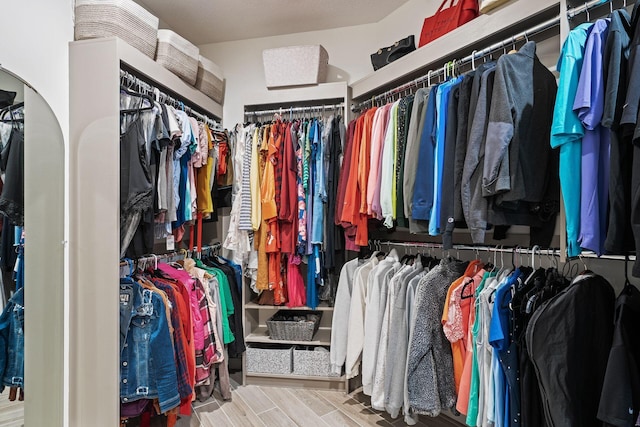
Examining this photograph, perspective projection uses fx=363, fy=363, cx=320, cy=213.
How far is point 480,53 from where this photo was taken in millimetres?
1825

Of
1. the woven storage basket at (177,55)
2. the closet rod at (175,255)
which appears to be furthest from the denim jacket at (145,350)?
the woven storage basket at (177,55)

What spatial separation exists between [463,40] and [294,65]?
1.23 metres

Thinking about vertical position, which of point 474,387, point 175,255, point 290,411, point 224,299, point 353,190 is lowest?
point 290,411

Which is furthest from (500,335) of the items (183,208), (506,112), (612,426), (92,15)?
(92,15)

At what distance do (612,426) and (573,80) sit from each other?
112cm

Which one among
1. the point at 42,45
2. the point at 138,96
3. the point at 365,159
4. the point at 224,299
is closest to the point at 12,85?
the point at 42,45

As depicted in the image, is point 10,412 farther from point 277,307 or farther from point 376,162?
point 376,162

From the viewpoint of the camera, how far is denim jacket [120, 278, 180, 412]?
70.7 inches

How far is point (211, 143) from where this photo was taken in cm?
253

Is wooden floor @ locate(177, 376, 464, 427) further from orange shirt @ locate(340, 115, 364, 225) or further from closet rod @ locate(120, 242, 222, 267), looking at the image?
orange shirt @ locate(340, 115, 364, 225)

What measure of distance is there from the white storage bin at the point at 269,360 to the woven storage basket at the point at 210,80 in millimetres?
1971

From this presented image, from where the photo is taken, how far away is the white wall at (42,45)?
1.48 m

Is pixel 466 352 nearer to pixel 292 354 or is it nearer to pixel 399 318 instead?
pixel 399 318

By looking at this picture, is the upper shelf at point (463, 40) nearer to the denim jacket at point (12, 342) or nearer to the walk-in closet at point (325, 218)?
the walk-in closet at point (325, 218)
